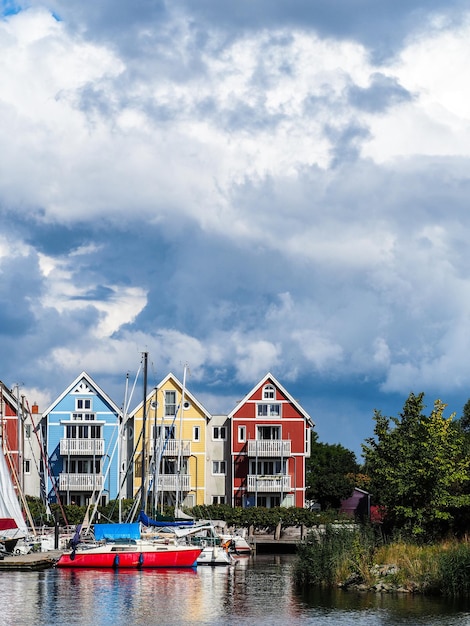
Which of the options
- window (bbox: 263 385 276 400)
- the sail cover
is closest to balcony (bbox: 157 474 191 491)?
window (bbox: 263 385 276 400)

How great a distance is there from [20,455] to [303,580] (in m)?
44.0

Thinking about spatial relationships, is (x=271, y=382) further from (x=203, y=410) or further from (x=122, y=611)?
(x=122, y=611)

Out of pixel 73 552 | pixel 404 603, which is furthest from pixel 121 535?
pixel 404 603

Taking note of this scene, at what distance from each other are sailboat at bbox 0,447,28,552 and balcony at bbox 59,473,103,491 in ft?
81.3

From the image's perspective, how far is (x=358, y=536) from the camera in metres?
56.4

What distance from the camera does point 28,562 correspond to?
7281cm

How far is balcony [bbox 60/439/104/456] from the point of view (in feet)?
358

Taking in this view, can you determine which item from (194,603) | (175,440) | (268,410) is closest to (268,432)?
(268,410)

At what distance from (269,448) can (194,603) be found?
55034mm

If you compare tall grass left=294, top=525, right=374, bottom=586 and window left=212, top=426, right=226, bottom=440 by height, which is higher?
window left=212, top=426, right=226, bottom=440

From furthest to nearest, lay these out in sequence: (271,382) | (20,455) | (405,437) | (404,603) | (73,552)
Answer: (271,382) < (20,455) < (73,552) < (405,437) < (404,603)

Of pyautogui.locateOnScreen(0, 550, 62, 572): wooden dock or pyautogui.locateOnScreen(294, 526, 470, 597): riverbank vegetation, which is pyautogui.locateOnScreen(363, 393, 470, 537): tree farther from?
pyautogui.locateOnScreen(0, 550, 62, 572): wooden dock

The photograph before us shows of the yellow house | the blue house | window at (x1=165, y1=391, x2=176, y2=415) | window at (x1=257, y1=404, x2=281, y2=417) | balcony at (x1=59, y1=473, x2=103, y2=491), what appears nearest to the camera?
balcony at (x1=59, y1=473, x2=103, y2=491)

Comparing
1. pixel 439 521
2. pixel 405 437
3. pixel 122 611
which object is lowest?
pixel 122 611
